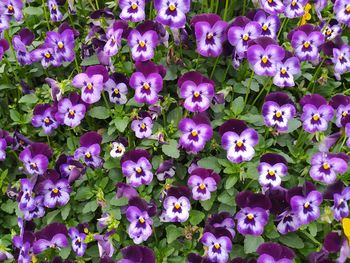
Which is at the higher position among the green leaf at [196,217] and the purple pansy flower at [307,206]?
the purple pansy flower at [307,206]

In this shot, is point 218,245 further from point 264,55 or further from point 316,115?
point 264,55

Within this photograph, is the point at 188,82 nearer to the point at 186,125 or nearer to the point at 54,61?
the point at 186,125

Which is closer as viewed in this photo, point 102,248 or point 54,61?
point 102,248

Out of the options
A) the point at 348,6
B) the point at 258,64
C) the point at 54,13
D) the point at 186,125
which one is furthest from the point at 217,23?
the point at 54,13

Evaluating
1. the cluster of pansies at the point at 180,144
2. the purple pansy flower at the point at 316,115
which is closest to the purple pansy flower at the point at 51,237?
the cluster of pansies at the point at 180,144

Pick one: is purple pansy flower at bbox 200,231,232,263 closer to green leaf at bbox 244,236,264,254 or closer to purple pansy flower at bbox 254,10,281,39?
green leaf at bbox 244,236,264,254

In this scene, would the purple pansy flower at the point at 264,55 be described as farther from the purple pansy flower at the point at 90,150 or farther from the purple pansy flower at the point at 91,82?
the purple pansy flower at the point at 90,150

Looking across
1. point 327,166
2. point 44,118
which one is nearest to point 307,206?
point 327,166
